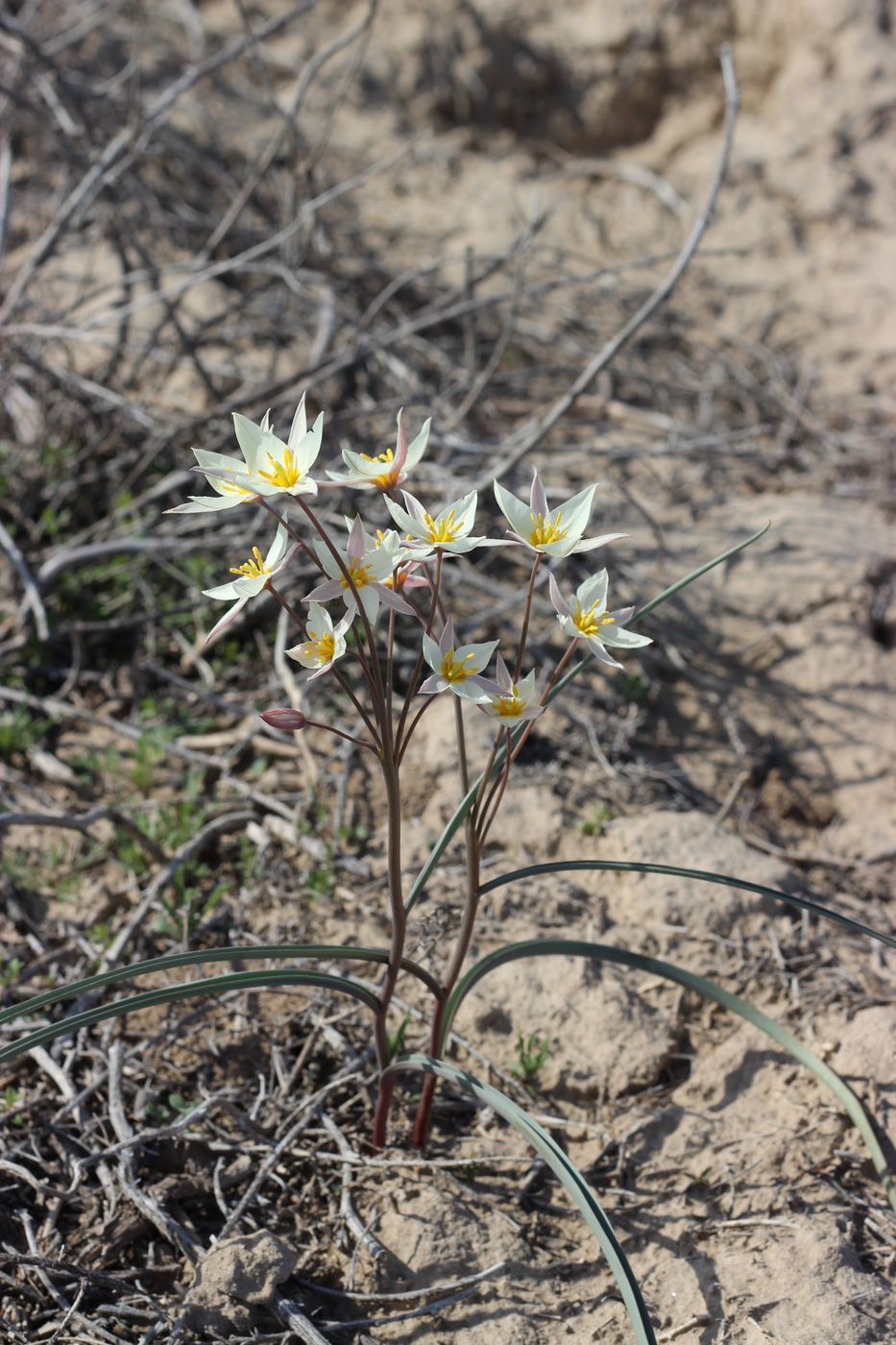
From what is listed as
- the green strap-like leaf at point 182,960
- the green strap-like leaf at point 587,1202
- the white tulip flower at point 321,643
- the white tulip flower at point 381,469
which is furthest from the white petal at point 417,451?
the green strap-like leaf at point 587,1202

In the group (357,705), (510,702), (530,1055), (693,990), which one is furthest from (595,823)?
(357,705)

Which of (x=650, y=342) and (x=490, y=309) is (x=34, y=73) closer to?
(x=490, y=309)

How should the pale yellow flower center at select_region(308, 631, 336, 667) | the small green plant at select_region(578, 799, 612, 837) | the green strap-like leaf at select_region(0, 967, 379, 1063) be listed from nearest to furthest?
the green strap-like leaf at select_region(0, 967, 379, 1063) → the pale yellow flower center at select_region(308, 631, 336, 667) → the small green plant at select_region(578, 799, 612, 837)

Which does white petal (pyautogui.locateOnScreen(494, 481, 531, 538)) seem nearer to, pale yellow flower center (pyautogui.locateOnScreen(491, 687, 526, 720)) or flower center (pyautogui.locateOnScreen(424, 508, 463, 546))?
flower center (pyautogui.locateOnScreen(424, 508, 463, 546))

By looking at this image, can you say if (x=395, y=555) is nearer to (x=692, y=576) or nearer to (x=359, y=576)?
(x=359, y=576)

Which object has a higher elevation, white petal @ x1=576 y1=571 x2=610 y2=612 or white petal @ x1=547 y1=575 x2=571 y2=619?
white petal @ x1=576 y1=571 x2=610 y2=612

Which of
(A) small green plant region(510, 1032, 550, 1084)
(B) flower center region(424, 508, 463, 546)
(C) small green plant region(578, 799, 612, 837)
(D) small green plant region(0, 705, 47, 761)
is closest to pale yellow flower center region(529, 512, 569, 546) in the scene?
(B) flower center region(424, 508, 463, 546)

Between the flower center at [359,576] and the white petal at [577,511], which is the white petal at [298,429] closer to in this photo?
the flower center at [359,576]
